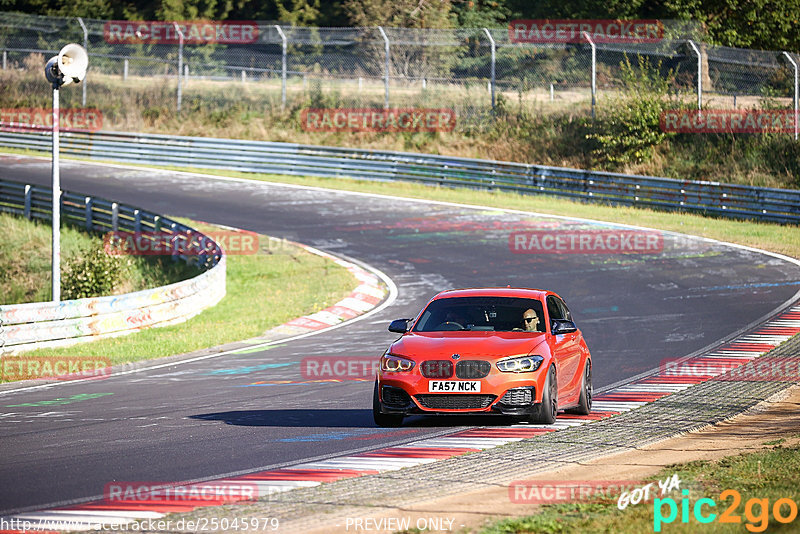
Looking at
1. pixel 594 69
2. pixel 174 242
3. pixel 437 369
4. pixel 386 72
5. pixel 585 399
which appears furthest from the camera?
pixel 386 72

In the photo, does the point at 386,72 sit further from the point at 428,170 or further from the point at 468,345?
the point at 468,345

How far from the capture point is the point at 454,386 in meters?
10.3

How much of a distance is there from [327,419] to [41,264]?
19621 mm

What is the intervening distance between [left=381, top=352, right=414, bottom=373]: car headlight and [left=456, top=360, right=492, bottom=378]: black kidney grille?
475 millimetres

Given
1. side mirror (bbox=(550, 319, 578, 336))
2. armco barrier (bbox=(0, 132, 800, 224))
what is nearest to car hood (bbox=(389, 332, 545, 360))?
side mirror (bbox=(550, 319, 578, 336))

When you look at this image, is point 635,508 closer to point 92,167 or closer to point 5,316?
point 5,316

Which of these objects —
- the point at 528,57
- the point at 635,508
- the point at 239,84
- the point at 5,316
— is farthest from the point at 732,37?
the point at 635,508

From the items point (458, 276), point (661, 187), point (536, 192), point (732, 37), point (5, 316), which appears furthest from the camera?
point (732, 37)

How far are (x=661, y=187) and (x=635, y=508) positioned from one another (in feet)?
87.6

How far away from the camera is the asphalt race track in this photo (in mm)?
9273

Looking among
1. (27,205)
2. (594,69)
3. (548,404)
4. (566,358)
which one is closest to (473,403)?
(548,404)

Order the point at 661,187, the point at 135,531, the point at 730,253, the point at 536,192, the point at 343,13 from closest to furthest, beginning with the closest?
the point at 135,531, the point at 730,253, the point at 661,187, the point at 536,192, the point at 343,13

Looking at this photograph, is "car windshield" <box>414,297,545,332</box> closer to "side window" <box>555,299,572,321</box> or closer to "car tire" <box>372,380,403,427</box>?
"side window" <box>555,299,572,321</box>

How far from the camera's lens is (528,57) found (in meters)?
39.0
